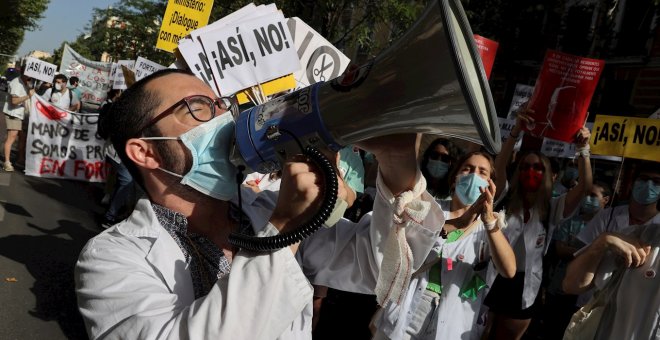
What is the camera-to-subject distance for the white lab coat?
1.12m

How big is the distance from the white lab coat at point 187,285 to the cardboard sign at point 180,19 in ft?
17.5

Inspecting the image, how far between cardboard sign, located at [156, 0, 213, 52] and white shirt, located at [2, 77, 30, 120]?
3939 millimetres

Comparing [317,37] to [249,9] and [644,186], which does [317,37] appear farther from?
[644,186]

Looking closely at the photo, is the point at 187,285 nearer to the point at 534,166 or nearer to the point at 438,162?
the point at 438,162

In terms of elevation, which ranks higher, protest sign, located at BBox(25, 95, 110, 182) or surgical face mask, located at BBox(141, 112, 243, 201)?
surgical face mask, located at BBox(141, 112, 243, 201)

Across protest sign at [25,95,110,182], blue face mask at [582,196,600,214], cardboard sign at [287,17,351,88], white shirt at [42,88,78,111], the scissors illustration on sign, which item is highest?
cardboard sign at [287,17,351,88]

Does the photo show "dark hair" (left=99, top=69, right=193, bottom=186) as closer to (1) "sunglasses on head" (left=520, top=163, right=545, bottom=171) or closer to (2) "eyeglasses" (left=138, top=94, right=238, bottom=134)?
(2) "eyeglasses" (left=138, top=94, right=238, bottom=134)

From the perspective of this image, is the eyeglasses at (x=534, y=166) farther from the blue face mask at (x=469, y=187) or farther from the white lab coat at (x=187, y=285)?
the white lab coat at (x=187, y=285)

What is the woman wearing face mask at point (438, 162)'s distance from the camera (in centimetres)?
389

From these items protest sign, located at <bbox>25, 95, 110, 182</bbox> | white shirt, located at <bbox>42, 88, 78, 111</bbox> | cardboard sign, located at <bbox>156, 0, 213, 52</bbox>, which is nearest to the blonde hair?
cardboard sign, located at <bbox>156, 0, 213, 52</bbox>

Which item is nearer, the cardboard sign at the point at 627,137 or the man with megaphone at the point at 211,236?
the man with megaphone at the point at 211,236

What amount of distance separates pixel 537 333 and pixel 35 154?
21.0 feet

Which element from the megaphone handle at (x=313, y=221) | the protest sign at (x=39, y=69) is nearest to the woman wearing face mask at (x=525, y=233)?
the megaphone handle at (x=313, y=221)

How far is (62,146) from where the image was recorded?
761 cm
